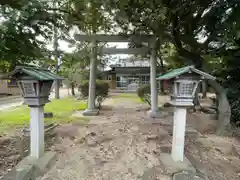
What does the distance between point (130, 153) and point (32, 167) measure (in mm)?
2001

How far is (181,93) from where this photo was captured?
10.3 feet

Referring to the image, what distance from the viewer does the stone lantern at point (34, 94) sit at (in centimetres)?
298

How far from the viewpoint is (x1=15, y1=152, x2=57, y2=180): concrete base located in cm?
280

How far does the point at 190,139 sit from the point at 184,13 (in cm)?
349

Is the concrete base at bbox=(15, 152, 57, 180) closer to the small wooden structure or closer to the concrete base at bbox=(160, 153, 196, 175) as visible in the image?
the concrete base at bbox=(160, 153, 196, 175)

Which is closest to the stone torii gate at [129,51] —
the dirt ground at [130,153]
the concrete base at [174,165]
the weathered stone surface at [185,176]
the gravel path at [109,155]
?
the dirt ground at [130,153]

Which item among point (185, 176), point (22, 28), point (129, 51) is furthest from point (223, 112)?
point (22, 28)

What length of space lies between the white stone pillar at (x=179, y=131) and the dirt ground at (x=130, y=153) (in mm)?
405

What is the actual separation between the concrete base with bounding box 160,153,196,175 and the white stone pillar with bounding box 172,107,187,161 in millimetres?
108

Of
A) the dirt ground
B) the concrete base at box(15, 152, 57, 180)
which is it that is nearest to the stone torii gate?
the dirt ground

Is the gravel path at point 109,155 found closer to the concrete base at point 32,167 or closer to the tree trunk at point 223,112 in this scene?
the concrete base at point 32,167

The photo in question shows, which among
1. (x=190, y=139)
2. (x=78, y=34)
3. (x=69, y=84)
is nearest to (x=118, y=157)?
(x=190, y=139)

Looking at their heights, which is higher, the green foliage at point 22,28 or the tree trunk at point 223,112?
the green foliage at point 22,28

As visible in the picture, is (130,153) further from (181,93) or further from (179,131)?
(181,93)
